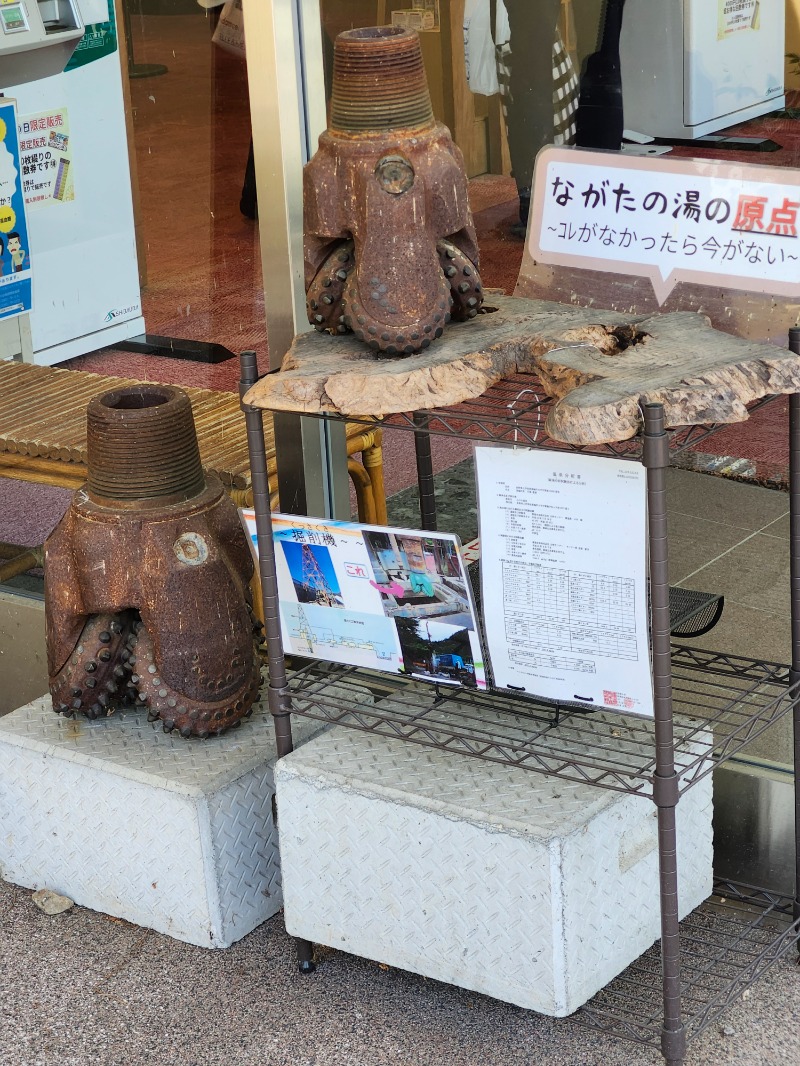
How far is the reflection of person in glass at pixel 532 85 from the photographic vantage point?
2771 millimetres

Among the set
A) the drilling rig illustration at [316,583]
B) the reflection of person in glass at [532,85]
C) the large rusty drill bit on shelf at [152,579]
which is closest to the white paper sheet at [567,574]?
the drilling rig illustration at [316,583]

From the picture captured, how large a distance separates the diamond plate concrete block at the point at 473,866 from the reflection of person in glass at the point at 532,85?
102 cm

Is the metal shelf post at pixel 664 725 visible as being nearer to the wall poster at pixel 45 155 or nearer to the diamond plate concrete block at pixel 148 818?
the diamond plate concrete block at pixel 148 818

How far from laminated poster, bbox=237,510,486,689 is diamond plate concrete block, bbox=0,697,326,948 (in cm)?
29

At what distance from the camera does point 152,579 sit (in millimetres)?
2688

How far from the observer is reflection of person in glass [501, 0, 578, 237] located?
2.77 m

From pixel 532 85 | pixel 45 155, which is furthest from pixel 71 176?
pixel 532 85

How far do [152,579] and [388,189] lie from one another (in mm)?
849

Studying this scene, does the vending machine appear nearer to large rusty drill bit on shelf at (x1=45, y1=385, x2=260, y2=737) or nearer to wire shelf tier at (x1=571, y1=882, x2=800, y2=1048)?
large rusty drill bit on shelf at (x1=45, y1=385, x2=260, y2=737)

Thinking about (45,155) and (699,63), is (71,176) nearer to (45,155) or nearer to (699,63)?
(45,155)

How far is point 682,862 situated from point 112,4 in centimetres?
232

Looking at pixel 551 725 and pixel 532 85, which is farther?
pixel 532 85

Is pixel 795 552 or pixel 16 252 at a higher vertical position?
pixel 16 252

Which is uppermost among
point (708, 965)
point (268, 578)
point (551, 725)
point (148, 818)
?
point (268, 578)
